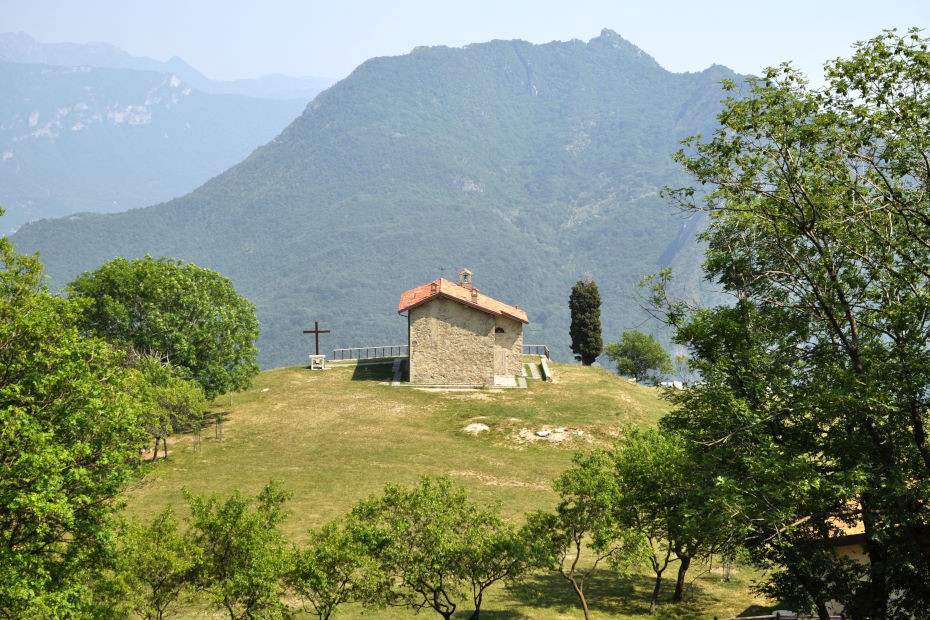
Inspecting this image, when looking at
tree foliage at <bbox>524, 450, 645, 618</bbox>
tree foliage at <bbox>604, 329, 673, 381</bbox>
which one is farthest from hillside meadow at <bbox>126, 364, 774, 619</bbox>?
tree foliage at <bbox>604, 329, 673, 381</bbox>

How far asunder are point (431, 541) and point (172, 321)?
34.2 metres

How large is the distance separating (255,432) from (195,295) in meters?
10.5

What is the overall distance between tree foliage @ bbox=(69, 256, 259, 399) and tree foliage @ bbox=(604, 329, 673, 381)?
52189 mm

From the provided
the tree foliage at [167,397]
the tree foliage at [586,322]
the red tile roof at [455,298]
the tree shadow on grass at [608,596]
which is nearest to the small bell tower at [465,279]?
the red tile roof at [455,298]

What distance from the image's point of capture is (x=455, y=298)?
196 feet

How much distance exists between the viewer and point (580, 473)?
77.8 feet

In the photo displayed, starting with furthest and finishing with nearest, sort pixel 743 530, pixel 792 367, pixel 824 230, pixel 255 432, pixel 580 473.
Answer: pixel 255 432 < pixel 580 473 < pixel 792 367 < pixel 824 230 < pixel 743 530

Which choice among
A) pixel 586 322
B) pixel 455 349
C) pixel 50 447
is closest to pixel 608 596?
pixel 50 447

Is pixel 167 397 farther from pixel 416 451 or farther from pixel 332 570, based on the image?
pixel 332 570

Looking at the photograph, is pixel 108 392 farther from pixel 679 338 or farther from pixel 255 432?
pixel 255 432

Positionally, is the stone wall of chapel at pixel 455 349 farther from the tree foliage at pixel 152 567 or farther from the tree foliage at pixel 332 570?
the tree foliage at pixel 152 567

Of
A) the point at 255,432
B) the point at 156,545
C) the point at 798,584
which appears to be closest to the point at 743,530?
the point at 798,584

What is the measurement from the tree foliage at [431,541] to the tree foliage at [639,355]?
229 feet

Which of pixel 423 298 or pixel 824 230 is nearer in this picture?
pixel 824 230
